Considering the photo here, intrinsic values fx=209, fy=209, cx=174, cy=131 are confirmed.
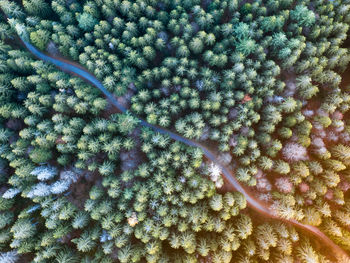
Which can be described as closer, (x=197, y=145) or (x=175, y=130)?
(x=197, y=145)

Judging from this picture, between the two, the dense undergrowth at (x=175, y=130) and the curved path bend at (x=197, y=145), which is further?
the curved path bend at (x=197, y=145)

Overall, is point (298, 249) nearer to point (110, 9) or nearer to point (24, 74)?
point (110, 9)

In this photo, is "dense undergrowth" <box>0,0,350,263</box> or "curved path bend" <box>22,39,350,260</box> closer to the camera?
"dense undergrowth" <box>0,0,350,263</box>

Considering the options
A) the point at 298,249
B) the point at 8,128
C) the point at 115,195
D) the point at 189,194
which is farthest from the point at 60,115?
the point at 298,249

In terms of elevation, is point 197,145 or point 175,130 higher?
point 175,130
